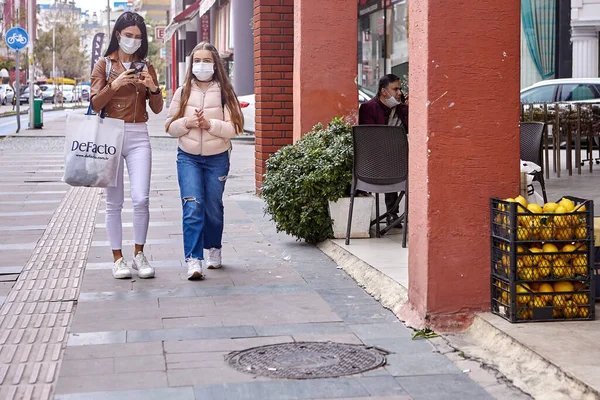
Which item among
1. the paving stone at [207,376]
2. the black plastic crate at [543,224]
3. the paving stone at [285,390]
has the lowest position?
the paving stone at [285,390]

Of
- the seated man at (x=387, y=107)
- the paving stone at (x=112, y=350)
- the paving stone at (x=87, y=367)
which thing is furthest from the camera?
the seated man at (x=387, y=107)

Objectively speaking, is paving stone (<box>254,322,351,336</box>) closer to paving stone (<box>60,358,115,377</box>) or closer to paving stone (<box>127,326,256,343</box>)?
paving stone (<box>127,326,256,343</box>)

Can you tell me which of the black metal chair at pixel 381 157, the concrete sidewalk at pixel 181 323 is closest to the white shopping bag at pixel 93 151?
the concrete sidewalk at pixel 181 323

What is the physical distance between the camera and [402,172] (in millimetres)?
8969

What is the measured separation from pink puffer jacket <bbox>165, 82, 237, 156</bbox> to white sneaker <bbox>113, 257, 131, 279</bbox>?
3.32 ft

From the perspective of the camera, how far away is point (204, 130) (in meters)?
7.82

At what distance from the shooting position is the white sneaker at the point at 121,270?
7.86 m

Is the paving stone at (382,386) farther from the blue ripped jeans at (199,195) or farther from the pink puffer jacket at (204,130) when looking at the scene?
the pink puffer jacket at (204,130)

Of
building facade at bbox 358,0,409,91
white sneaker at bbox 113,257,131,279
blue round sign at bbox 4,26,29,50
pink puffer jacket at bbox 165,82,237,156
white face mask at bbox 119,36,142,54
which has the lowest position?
white sneaker at bbox 113,257,131,279

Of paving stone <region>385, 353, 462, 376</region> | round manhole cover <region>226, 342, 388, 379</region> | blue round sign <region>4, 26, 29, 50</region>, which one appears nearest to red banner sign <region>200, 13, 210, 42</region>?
blue round sign <region>4, 26, 29, 50</region>

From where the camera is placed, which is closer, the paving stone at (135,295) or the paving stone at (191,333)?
the paving stone at (191,333)

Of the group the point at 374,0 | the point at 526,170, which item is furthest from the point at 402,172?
the point at 374,0

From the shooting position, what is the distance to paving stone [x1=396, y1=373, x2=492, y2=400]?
481 cm

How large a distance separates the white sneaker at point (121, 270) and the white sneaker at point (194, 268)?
0.48 meters
